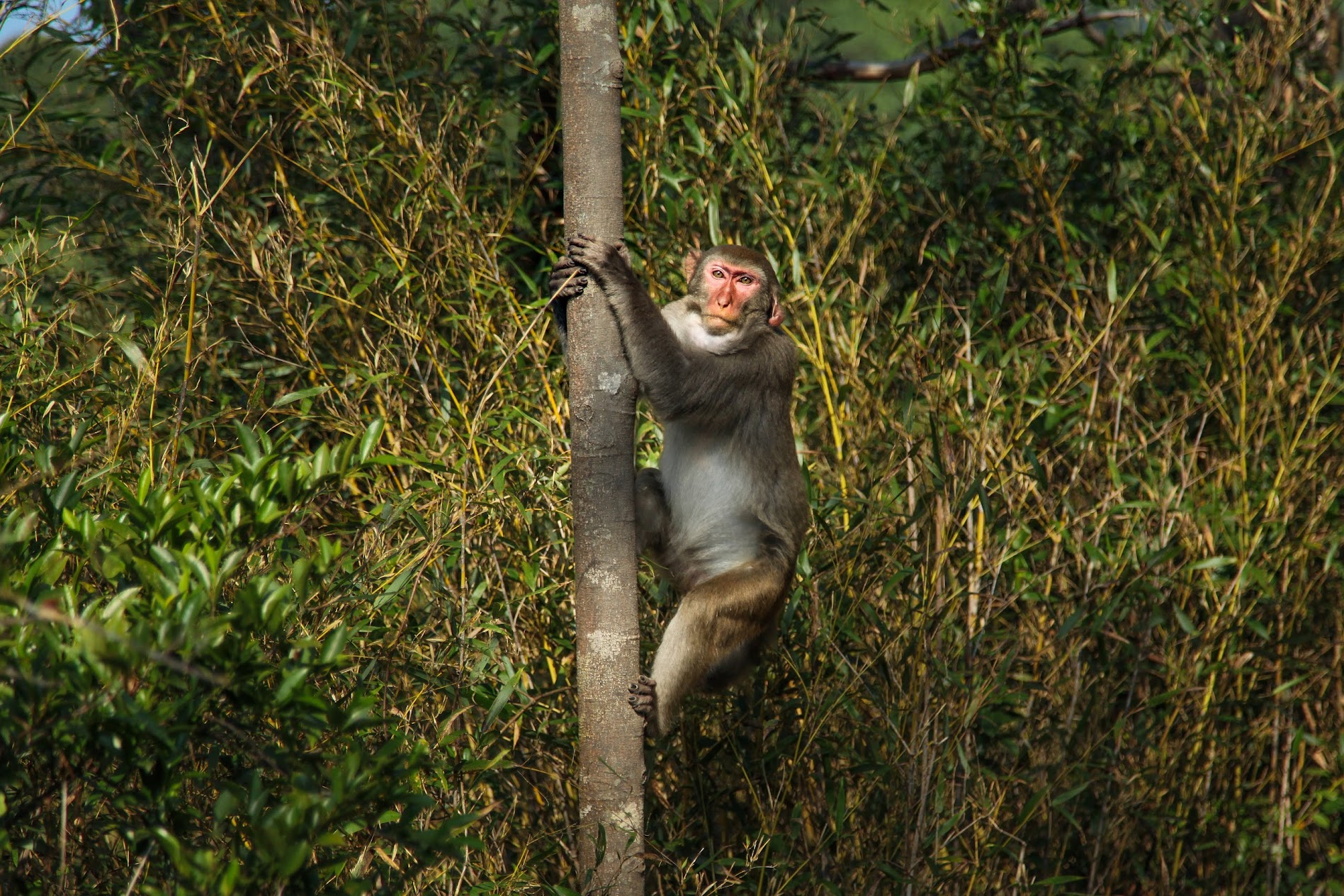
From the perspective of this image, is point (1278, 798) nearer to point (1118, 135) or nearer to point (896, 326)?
point (896, 326)

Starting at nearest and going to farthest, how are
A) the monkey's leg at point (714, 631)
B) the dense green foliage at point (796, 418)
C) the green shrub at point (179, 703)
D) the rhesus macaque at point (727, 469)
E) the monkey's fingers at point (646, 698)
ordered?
the green shrub at point (179, 703), the monkey's fingers at point (646, 698), the dense green foliage at point (796, 418), the monkey's leg at point (714, 631), the rhesus macaque at point (727, 469)

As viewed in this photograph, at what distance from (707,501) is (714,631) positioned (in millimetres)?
608

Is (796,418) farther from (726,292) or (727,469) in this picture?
(726,292)

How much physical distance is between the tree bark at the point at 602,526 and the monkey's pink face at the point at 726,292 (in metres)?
1.08

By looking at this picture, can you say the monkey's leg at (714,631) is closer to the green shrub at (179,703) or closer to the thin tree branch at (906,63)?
the green shrub at (179,703)

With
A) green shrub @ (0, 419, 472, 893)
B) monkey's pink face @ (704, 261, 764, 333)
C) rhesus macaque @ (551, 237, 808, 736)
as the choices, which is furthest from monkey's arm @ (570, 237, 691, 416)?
green shrub @ (0, 419, 472, 893)

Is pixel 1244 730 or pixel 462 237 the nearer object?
pixel 462 237

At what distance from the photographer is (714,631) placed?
4.10 m

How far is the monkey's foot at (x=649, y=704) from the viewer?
143 inches

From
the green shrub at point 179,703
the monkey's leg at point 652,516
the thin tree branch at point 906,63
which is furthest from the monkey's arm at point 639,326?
the thin tree branch at point 906,63

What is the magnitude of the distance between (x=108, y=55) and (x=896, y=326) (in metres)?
3.29

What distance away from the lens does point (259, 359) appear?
5.39 metres

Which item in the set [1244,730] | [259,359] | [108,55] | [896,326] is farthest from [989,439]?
[108,55]

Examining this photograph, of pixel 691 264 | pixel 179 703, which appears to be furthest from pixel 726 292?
pixel 179 703
